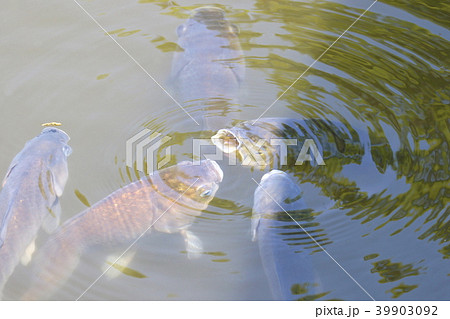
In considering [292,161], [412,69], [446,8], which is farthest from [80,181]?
[446,8]

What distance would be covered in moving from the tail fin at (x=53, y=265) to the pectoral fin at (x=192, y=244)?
82 cm

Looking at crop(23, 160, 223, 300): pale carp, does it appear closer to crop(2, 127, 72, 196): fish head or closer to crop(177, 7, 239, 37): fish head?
crop(2, 127, 72, 196): fish head

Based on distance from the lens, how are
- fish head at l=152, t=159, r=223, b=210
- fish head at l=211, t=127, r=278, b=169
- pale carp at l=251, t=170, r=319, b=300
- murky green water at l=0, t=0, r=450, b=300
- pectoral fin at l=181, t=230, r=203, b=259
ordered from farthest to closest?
1. fish head at l=211, t=127, r=278, b=169
2. fish head at l=152, t=159, r=223, b=210
3. pectoral fin at l=181, t=230, r=203, b=259
4. murky green water at l=0, t=0, r=450, b=300
5. pale carp at l=251, t=170, r=319, b=300

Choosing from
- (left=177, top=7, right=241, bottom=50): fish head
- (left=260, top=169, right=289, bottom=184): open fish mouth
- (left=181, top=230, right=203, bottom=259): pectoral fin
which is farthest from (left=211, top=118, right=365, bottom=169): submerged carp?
(left=177, top=7, right=241, bottom=50): fish head

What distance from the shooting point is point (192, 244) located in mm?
4047

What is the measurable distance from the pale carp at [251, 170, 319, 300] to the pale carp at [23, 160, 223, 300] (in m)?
0.47

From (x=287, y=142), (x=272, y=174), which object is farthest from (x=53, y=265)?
(x=287, y=142)

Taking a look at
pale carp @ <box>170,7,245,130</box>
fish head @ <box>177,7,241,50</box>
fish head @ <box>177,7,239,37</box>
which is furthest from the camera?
fish head @ <box>177,7,239,37</box>

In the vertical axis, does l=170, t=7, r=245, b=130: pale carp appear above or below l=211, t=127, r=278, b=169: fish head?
above

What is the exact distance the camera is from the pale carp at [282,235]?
3670mm

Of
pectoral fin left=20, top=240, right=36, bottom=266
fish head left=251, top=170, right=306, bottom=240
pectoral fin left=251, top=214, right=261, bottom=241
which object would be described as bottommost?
pectoral fin left=20, top=240, right=36, bottom=266

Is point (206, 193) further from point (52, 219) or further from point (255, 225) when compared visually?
point (52, 219)

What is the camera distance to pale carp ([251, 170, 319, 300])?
3.67 m
